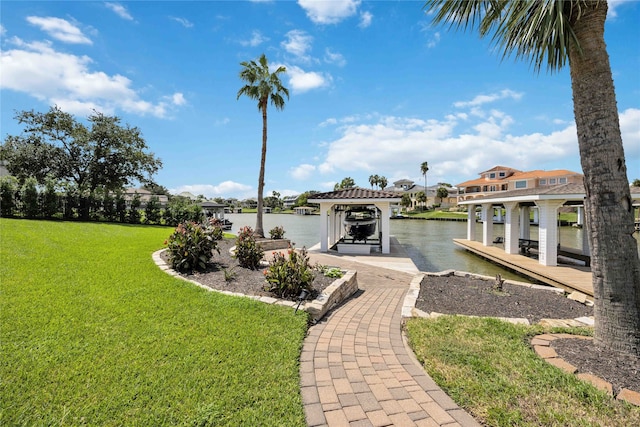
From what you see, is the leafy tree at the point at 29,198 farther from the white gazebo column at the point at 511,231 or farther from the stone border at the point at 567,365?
the white gazebo column at the point at 511,231

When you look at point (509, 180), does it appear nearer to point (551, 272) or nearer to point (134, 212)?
point (551, 272)

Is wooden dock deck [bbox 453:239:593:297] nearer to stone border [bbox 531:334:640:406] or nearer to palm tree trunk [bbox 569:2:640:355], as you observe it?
stone border [bbox 531:334:640:406]

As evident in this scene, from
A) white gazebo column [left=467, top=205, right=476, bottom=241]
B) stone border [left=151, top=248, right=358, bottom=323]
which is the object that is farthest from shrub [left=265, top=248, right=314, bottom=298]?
white gazebo column [left=467, top=205, right=476, bottom=241]

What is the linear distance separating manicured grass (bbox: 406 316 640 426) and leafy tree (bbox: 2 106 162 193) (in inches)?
962

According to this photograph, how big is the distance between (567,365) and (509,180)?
55.5m

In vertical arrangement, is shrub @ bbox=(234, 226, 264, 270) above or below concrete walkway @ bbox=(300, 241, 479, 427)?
above

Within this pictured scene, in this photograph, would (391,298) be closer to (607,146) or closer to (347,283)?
(347,283)

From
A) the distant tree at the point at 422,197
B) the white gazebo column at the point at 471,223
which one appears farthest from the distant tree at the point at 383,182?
the white gazebo column at the point at 471,223

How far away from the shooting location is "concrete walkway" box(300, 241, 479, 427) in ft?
7.35

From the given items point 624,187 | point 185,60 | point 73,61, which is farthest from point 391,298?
point 73,61

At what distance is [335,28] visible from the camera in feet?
27.5

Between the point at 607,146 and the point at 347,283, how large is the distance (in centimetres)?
436

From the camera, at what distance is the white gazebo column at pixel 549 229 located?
979 centimetres

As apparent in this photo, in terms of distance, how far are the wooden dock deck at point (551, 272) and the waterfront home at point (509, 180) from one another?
31.4 metres
